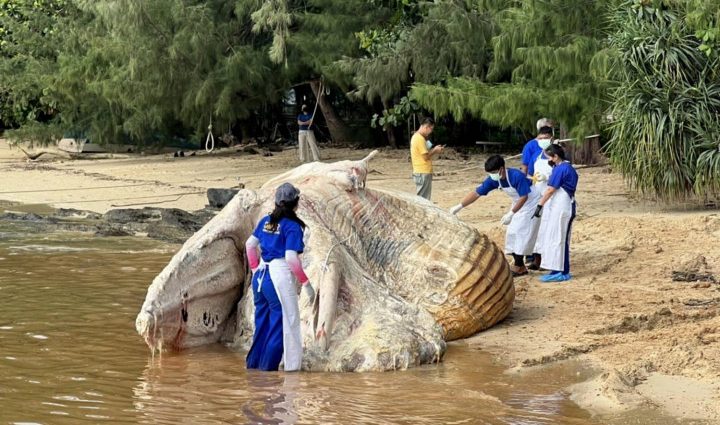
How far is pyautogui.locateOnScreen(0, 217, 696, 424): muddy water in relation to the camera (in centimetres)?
754

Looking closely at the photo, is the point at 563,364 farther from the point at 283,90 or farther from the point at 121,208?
the point at 283,90

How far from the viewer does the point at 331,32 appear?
79.6 feet

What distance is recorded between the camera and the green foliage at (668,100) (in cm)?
1527

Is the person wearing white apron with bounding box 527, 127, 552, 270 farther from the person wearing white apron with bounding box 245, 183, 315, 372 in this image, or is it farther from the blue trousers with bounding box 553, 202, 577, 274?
the person wearing white apron with bounding box 245, 183, 315, 372

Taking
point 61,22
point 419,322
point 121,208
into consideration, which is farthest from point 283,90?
point 419,322

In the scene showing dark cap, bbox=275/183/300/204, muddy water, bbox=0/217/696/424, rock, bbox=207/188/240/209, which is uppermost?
dark cap, bbox=275/183/300/204

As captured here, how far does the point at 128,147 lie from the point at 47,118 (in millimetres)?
5030

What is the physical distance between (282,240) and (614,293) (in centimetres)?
416

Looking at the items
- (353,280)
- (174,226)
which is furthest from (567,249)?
(174,226)

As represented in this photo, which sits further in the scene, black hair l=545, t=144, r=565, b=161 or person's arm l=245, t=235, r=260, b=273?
black hair l=545, t=144, r=565, b=161

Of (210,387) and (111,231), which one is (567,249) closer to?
(210,387)

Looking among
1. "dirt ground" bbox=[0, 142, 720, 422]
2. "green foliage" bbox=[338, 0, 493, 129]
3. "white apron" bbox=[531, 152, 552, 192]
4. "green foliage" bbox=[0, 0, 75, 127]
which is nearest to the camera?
Answer: "dirt ground" bbox=[0, 142, 720, 422]

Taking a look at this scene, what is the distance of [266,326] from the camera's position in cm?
876

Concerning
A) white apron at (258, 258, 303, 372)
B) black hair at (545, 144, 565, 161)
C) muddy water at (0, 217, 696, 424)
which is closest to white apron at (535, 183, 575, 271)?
black hair at (545, 144, 565, 161)
